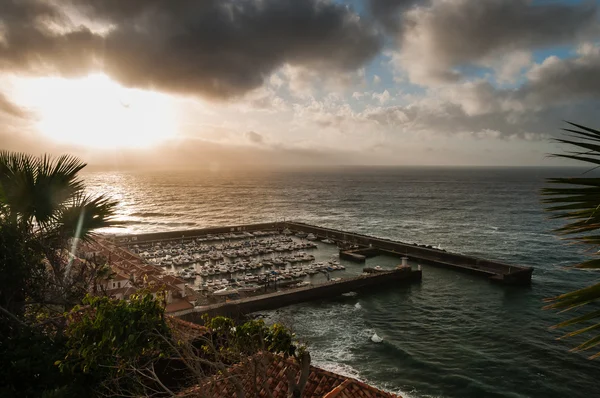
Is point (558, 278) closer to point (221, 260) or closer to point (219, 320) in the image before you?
point (221, 260)

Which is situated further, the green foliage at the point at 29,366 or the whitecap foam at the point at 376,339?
the whitecap foam at the point at 376,339

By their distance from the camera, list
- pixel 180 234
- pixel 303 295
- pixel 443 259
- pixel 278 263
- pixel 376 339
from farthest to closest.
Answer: pixel 180 234 < pixel 443 259 < pixel 278 263 < pixel 303 295 < pixel 376 339

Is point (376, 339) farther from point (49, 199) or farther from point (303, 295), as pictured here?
point (49, 199)

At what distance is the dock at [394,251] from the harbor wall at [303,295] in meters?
8.22

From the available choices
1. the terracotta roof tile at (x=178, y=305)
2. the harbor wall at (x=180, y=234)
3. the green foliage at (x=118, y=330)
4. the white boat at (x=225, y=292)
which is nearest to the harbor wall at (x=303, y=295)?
the terracotta roof tile at (x=178, y=305)

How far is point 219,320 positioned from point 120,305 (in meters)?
2.16

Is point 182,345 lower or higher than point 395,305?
higher

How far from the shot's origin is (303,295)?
1515 inches

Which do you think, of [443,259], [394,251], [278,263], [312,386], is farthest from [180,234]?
[312,386]

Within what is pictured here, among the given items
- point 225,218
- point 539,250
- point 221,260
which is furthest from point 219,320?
point 225,218

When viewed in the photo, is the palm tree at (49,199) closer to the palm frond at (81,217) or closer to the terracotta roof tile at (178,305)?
the palm frond at (81,217)

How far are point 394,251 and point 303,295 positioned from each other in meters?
24.8

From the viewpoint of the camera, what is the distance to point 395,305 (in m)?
38.4

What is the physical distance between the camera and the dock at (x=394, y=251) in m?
45.7
